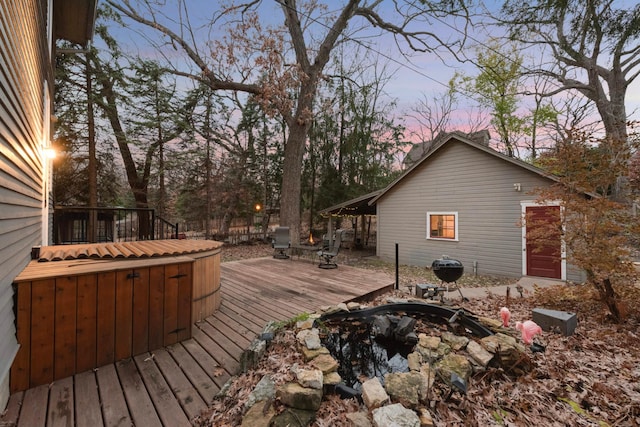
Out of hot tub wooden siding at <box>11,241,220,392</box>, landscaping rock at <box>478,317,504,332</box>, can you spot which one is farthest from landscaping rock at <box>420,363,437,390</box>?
hot tub wooden siding at <box>11,241,220,392</box>

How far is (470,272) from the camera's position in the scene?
811cm

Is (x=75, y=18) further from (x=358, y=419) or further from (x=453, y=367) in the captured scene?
(x=453, y=367)

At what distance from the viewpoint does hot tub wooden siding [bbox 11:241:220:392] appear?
76.2 inches

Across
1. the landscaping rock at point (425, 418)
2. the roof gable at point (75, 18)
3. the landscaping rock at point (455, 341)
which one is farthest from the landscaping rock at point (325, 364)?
the roof gable at point (75, 18)

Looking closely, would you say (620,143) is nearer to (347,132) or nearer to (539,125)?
(347,132)

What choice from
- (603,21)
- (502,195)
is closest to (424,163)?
(502,195)

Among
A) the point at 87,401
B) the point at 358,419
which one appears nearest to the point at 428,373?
the point at 358,419

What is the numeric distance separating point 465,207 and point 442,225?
0.94 m

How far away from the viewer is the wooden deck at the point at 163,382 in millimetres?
1684

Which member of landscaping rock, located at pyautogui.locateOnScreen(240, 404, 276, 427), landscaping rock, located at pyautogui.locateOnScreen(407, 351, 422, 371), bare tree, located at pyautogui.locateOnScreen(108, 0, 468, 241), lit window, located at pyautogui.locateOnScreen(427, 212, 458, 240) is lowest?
landscaping rock, located at pyautogui.locateOnScreen(407, 351, 422, 371)

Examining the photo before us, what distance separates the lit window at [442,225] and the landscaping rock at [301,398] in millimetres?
8078

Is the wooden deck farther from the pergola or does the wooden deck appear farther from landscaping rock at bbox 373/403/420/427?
the pergola

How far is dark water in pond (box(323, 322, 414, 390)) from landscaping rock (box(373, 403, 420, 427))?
1.72 ft

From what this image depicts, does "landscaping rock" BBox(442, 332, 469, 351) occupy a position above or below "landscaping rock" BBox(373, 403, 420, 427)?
below
